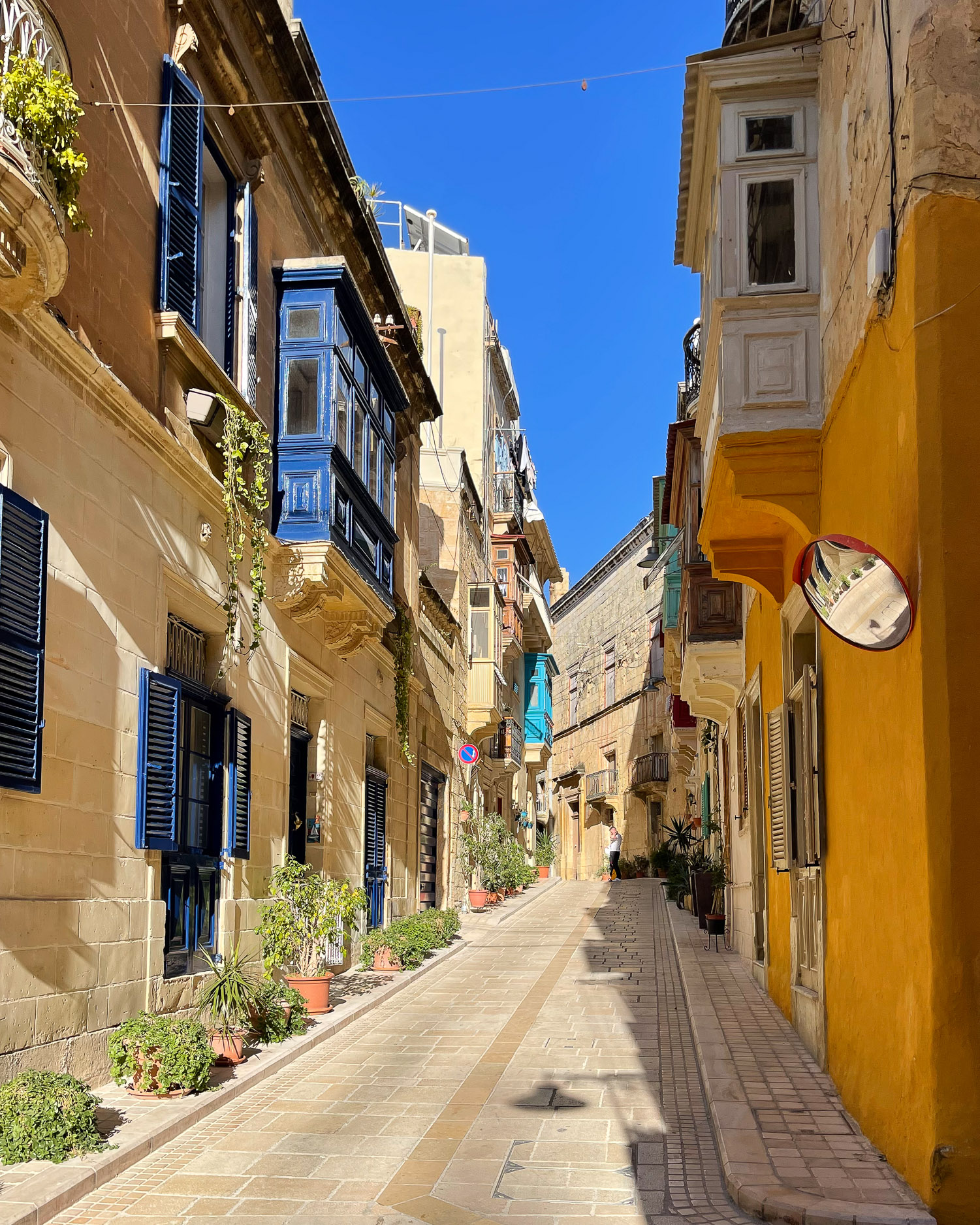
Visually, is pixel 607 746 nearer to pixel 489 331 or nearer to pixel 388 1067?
pixel 489 331

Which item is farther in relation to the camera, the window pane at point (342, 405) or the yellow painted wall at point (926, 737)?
the window pane at point (342, 405)

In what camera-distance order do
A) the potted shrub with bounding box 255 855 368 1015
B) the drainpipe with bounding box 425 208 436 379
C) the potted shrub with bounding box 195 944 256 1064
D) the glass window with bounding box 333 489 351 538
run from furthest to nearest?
1. the drainpipe with bounding box 425 208 436 379
2. the glass window with bounding box 333 489 351 538
3. the potted shrub with bounding box 255 855 368 1015
4. the potted shrub with bounding box 195 944 256 1064

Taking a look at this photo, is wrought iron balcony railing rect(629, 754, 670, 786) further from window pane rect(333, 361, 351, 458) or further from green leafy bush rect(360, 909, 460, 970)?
window pane rect(333, 361, 351, 458)

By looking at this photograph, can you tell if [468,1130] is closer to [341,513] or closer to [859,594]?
[859,594]

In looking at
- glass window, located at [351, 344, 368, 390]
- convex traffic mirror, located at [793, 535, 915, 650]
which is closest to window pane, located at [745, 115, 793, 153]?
convex traffic mirror, located at [793, 535, 915, 650]

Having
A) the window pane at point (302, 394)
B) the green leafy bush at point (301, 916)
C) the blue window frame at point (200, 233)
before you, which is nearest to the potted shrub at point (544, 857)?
the green leafy bush at point (301, 916)

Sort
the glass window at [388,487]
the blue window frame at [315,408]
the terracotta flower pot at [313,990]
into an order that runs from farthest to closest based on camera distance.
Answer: the glass window at [388,487] < the blue window frame at [315,408] < the terracotta flower pot at [313,990]

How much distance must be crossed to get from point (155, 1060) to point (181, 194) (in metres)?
6.26

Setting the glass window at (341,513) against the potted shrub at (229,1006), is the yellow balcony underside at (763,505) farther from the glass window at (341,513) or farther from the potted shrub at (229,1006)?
the potted shrub at (229,1006)

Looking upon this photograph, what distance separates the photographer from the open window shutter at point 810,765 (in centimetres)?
845

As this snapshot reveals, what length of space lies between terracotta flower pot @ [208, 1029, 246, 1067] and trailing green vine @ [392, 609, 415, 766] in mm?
9494

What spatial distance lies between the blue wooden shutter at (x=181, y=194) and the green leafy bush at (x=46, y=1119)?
5.40 m

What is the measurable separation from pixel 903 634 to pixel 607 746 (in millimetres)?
41947

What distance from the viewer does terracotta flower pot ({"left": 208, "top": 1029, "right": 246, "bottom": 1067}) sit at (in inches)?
341
